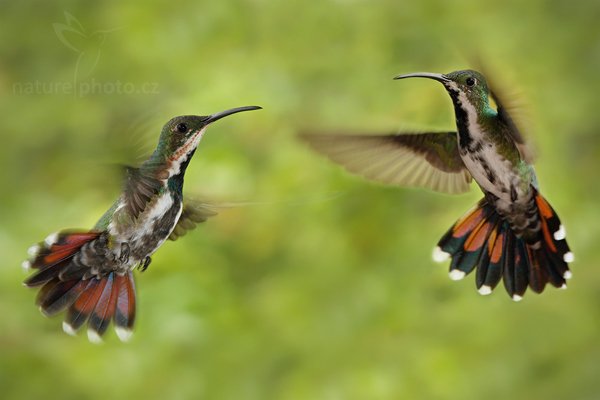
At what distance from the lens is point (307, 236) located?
3.08m

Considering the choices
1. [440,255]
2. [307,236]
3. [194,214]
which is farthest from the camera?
[307,236]

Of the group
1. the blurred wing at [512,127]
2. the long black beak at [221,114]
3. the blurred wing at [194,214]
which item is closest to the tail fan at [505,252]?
the blurred wing at [512,127]

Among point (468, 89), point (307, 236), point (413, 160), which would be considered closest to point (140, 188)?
point (468, 89)

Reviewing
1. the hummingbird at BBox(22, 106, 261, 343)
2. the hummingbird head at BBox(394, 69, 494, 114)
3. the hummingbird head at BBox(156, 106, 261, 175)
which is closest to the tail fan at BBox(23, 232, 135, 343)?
the hummingbird at BBox(22, 106, 261, 343)

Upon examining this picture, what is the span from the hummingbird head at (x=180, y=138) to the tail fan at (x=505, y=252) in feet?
1.33

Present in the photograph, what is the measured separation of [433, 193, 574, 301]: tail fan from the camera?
0.94m

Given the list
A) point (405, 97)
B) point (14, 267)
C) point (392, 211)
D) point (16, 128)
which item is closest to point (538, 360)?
point (392, 211)

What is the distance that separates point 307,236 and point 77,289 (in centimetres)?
237

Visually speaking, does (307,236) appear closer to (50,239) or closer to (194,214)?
(194,214)

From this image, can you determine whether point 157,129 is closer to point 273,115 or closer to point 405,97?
point 273,115

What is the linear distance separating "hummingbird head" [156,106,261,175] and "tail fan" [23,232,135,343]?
0.11 metres

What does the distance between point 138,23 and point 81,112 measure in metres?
0.47

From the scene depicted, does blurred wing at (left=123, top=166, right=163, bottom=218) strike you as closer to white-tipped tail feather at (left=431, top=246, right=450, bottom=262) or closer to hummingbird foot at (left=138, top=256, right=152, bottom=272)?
hummingbird foot at (left=138, top=256, right=152, bottom=272)

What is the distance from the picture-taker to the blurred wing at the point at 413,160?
1030 mm
